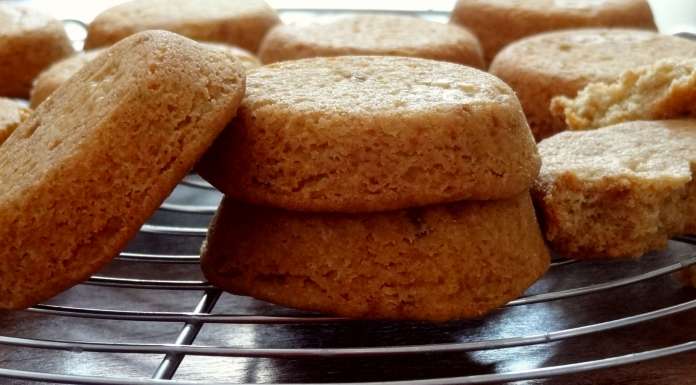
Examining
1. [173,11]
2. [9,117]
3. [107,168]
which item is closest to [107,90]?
[107,168]

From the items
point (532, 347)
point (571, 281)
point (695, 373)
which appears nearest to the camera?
point (695, 373)

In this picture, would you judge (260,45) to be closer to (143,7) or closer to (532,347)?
(143,7)

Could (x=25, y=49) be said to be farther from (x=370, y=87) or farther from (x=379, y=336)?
(x=379, y=336)

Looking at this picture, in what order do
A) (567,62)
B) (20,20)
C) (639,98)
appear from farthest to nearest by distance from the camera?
1. (20,20)
2. (567,62)
3. (639,98)

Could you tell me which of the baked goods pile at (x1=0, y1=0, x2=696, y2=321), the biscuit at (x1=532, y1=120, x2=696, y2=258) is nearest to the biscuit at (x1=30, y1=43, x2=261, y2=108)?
the baked goods pile at (x1=0, y1=0, x2=696, y2=321)

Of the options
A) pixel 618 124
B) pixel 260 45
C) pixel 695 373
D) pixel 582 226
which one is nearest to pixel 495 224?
pixel 582 226

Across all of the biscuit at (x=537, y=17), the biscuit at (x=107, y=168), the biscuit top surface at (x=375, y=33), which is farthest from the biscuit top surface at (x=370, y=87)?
the biscuit at (x=537, y=17)

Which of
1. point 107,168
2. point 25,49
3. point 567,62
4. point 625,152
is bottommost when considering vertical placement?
point 25,49

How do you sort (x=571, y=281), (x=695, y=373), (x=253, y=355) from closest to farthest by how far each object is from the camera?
(x=253, y=355), (x=695, y=373), (x=571, y=281)
